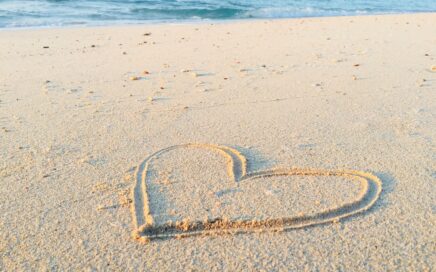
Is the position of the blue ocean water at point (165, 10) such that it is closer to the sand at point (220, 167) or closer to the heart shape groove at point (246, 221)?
the sand at point (220, 167)

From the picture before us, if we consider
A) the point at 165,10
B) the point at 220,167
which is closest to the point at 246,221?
the point at 220,167

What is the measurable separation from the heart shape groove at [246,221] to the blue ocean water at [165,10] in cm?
765

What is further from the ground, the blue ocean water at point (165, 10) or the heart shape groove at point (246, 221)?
the heart shape groove at point (246, 221)

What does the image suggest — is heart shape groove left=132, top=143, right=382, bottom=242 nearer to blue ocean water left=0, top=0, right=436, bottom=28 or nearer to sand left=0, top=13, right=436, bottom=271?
sand left=0, top=13, right=436, bottom=271

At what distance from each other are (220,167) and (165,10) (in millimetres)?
9273

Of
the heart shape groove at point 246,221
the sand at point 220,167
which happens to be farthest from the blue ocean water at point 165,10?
the heart shape groove at point 246,221

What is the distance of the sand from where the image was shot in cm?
160

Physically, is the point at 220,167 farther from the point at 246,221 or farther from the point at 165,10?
the point at 165,10

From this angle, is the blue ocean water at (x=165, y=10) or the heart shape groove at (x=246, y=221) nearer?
the heart shape groove at (x=246, y=221)

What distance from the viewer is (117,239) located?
1649 millimetres

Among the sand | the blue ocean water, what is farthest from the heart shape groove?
the blue ocean water

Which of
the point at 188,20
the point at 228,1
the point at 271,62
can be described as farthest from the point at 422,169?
the point at 228,1

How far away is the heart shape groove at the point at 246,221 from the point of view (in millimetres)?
1693

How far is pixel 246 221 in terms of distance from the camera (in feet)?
5.70
